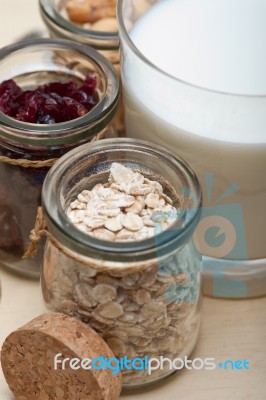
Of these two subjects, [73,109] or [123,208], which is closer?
[123,208]

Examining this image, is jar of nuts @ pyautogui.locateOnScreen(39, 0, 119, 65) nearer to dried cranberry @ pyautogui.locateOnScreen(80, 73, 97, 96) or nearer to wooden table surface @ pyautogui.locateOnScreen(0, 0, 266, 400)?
dried cranberry @ pyautogui.locateOnScreen(80, 73, 97, 96)

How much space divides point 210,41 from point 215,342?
38 centimetres

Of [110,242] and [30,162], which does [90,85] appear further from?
[110,242]

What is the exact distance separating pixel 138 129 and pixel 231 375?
1.06ft

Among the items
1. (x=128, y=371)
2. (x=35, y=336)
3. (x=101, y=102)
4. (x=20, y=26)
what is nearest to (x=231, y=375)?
(x=128, y=371)

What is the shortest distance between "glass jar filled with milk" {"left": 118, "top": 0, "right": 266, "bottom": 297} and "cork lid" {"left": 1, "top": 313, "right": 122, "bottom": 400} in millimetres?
227

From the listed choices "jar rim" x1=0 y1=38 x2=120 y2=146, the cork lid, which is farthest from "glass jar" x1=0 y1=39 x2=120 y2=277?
the cork lid

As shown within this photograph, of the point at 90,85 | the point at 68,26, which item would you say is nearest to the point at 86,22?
the point at 68,26

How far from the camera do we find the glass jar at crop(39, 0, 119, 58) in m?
1.23

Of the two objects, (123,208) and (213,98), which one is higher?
(213,98)

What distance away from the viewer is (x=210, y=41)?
1.07 m

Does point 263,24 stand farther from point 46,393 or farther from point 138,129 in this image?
point 46,393

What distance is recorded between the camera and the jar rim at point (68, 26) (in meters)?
1.23

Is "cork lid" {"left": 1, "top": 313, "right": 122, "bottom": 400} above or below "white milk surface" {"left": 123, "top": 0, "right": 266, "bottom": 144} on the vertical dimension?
below
